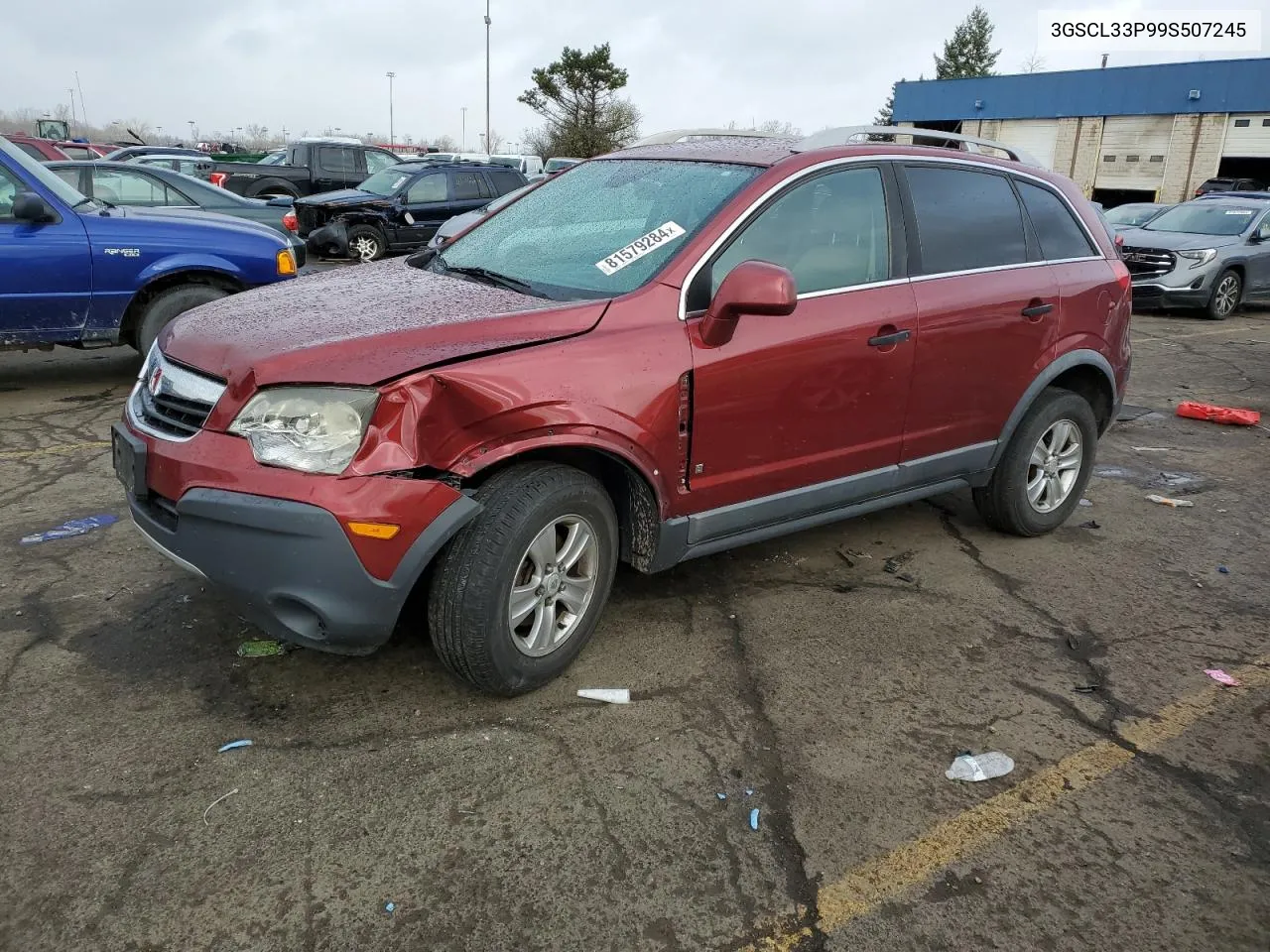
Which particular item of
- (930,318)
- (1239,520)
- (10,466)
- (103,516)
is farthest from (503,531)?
(1239,520)

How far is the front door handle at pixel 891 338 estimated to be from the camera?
367 centimetres

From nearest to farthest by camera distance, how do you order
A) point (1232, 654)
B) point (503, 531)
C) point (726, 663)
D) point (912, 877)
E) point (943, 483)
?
point (912, 877) < point (503, 531) < point (726, 663) < point (1232, 654) < point (943, 483)

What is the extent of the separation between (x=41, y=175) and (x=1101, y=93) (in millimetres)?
36340

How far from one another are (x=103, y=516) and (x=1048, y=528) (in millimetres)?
4650

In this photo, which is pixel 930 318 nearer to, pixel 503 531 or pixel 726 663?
pixel 726 663

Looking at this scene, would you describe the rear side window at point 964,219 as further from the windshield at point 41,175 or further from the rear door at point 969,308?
the windshield at point 41,175

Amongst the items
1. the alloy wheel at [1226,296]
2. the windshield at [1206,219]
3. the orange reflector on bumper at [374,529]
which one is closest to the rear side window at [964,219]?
the orange reflector on bumper at [374,529]

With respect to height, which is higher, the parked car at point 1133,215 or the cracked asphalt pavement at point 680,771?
the parked car at point 1133,215

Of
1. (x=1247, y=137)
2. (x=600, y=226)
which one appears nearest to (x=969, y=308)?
(x=600, y=226)

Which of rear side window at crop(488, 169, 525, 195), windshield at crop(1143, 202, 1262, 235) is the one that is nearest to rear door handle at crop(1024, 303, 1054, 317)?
windshield at crop(1143, 202, 1262, 235)

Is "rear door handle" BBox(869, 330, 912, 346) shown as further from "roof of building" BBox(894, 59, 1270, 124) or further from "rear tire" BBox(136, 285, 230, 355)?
"roof of building" BBox(894, 59, 1270, 124)

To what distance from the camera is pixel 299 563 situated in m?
2.65

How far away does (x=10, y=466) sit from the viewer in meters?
5.20

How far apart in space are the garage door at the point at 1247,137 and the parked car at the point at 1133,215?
769 inches
